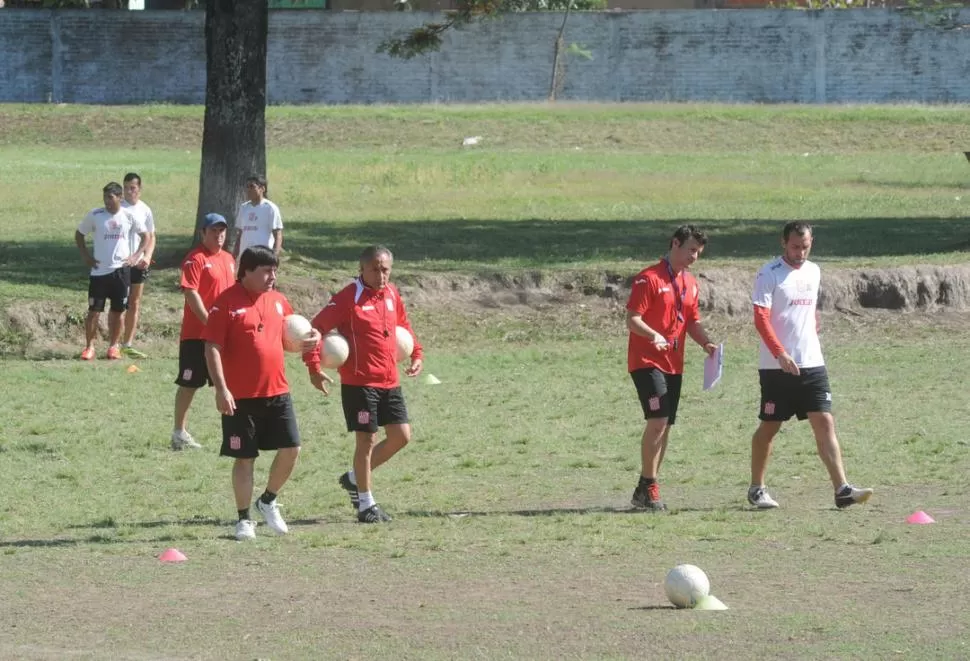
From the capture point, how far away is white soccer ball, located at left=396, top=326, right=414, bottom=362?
11070 mm

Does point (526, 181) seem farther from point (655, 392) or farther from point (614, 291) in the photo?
point (655, 392)

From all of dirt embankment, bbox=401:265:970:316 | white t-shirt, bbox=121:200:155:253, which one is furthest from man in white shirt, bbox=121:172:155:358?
dirt embankment, bbox=401:265:970:316

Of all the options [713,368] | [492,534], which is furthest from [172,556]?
[713,368]

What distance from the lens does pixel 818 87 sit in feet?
165

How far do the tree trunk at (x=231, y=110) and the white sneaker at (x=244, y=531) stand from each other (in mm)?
11660

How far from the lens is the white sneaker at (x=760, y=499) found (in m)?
11.2

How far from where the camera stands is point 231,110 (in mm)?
21594

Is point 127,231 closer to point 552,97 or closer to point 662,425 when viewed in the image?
point 662,425

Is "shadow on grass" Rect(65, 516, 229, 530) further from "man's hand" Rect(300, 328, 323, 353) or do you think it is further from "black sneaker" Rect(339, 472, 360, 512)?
"man's hand" Rect(300, 328, 323, 353)

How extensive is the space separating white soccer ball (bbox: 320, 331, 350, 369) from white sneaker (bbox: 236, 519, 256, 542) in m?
1.13

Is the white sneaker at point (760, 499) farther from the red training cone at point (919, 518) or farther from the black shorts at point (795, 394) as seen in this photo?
the red training cone at point (919, 518)

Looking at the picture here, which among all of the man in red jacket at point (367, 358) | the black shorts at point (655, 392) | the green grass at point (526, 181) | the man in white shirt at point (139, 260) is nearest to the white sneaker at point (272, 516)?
the man in red jacket at point (367, 358)

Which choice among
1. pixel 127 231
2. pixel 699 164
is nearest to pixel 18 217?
pixel 127 231

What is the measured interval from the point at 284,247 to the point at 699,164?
16649mm
